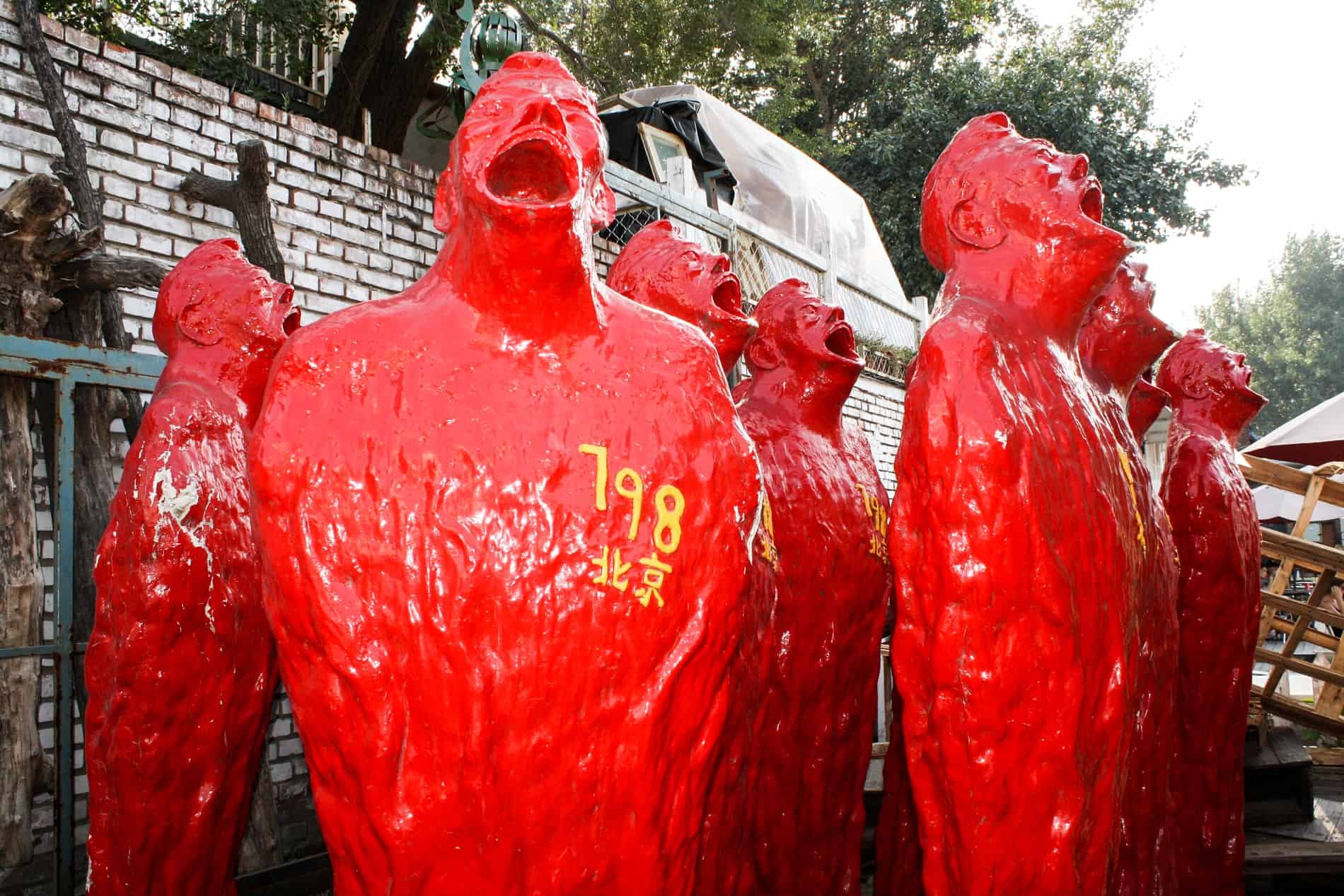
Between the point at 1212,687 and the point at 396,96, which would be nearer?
the point at 1212,687

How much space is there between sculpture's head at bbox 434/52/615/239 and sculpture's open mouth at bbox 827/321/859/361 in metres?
1.56

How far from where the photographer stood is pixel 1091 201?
2.47 meters

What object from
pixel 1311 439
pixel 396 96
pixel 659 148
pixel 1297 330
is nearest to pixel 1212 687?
pixel 1311 439

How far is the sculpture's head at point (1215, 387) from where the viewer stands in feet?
13.6

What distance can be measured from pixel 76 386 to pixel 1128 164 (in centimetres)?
1301

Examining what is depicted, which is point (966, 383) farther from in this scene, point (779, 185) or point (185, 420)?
point (779, 185)

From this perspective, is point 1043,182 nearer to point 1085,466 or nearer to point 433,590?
point 1085,466

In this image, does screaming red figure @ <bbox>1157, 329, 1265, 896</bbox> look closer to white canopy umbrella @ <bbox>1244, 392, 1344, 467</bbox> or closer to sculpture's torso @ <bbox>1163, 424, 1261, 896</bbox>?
sculpture's torso @ <bbox>1163, 424, 1261, 896</bbox>

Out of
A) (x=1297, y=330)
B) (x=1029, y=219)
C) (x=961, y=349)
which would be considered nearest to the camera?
(x=961, y=349)

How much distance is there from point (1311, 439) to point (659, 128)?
17.2 ft

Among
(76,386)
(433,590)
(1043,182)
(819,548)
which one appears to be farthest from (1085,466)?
(76,386)

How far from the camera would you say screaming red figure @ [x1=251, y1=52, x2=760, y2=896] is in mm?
1644

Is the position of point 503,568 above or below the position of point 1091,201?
below

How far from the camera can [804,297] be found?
11.5 feet
